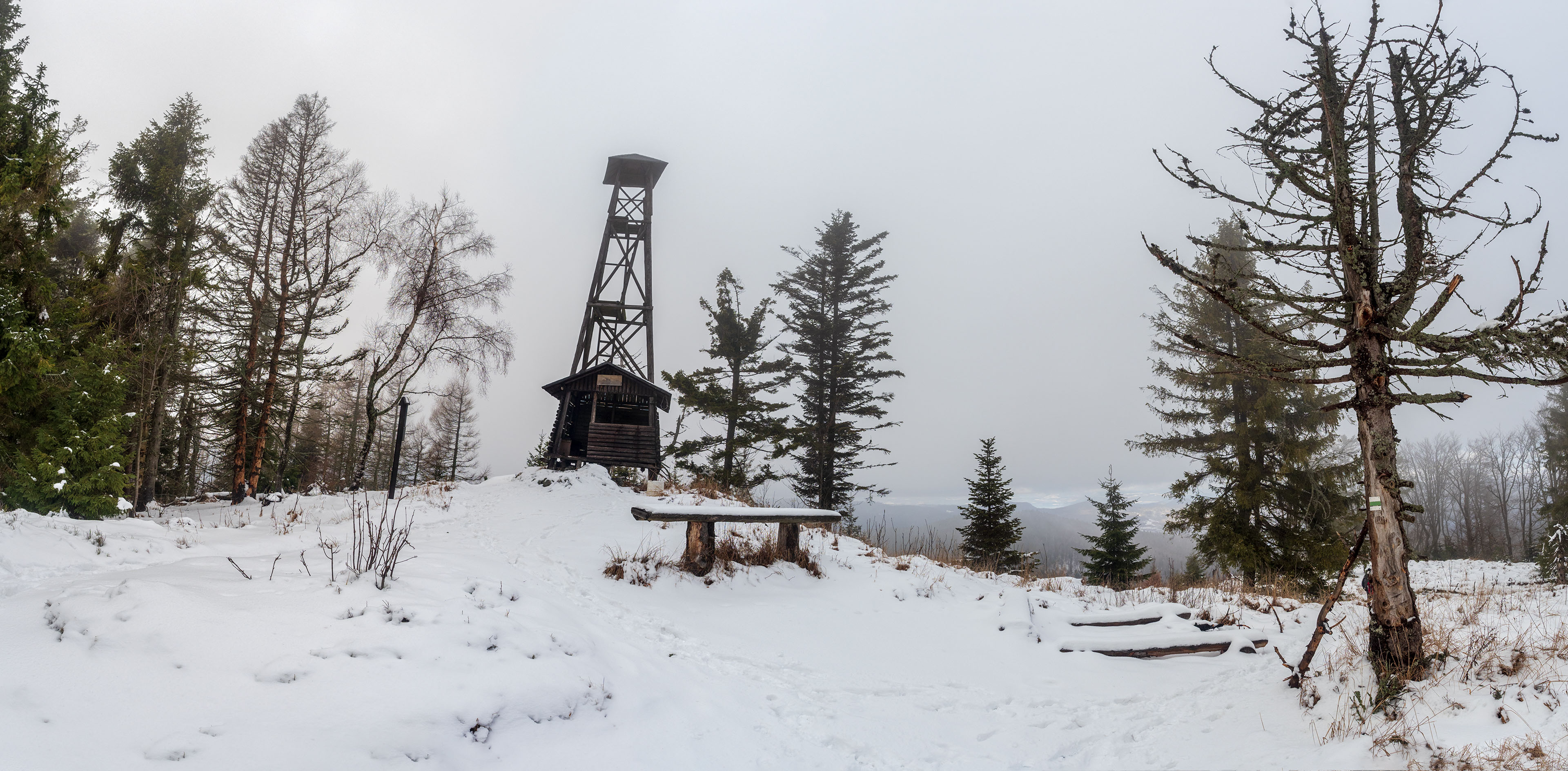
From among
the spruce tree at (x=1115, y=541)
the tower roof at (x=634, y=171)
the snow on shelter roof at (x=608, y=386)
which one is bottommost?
the spruce tree at (x=1115, y=541)

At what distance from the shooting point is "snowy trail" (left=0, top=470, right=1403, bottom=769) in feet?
9.53

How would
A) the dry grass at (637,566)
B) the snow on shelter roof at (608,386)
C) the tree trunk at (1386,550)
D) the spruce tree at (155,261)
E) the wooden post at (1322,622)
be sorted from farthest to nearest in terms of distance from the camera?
the snow on shelter roof at (608,386)
the spruce tree at (155,261)
the dry grass at (637,566)
the wooden post at (1322,622)
the tree trunk at (1386,550)

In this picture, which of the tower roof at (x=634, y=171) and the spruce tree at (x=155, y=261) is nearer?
the spruce tree at (x=155, y=261)

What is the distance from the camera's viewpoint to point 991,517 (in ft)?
64.9

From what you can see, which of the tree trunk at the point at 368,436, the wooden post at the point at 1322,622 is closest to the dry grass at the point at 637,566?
the wooden post at the point at 1322,622

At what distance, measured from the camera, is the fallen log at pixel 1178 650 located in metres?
5.83

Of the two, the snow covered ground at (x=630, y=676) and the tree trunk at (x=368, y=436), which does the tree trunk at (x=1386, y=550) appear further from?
the tree trunk at (x=368, y=436)

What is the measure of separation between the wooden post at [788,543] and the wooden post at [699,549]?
1120mm

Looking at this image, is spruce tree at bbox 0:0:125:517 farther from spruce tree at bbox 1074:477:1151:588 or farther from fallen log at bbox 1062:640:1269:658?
spruce tree at bbox 1074:477:1151:588

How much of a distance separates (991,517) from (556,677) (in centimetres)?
1783

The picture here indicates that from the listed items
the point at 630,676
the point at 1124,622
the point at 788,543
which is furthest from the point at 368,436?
the point at 1124,622

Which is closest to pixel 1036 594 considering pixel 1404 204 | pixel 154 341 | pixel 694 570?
pixel 694 570

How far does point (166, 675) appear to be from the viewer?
303 centimetres

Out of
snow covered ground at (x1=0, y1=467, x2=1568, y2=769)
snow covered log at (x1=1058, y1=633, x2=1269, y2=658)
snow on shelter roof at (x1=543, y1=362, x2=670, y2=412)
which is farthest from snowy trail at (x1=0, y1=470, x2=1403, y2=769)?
snow on shelter roof at (x1=543, y1=362, x2=670, y2=412)
